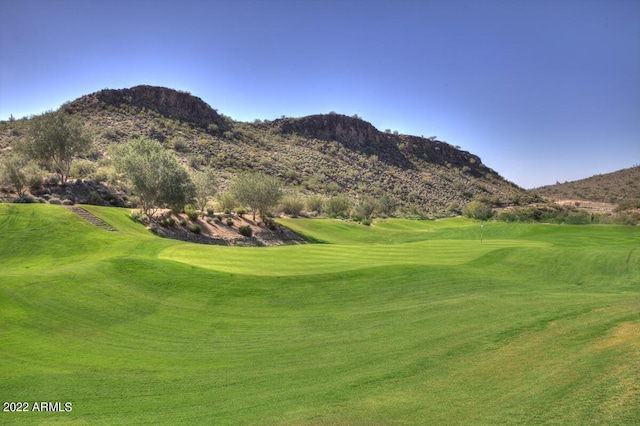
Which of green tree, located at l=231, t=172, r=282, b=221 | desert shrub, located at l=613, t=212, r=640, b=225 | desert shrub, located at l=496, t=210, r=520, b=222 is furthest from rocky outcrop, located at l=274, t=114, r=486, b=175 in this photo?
green tree, located at l=231, t=172, r=282, b=221

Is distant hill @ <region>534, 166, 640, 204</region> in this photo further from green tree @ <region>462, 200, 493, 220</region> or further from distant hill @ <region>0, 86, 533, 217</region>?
green tree @ <region>462, 200, 493, 220</region>

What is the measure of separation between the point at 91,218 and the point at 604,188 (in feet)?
389

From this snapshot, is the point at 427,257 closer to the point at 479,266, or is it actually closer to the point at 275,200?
the point at 479,266

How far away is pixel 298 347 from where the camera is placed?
10.6 m

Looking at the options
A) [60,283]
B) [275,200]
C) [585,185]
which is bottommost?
[60,283]

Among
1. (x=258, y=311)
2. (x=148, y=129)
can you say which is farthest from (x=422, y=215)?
(x=258, y=311)

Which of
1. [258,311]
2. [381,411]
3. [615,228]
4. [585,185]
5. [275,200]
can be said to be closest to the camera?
[381,411]

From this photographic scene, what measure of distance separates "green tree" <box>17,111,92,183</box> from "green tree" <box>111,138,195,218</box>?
252 inches

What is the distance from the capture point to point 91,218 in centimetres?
3231

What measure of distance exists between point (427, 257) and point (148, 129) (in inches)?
2689

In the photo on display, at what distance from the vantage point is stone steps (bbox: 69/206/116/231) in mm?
31792

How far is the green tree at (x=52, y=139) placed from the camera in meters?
42.5

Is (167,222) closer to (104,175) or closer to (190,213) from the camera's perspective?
(190,213)

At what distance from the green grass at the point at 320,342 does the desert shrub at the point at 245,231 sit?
77.2 ft
